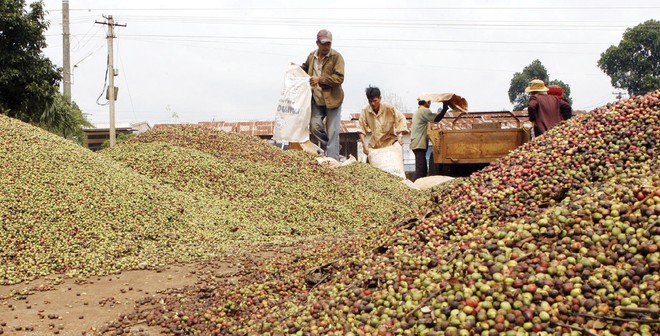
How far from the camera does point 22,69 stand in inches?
729

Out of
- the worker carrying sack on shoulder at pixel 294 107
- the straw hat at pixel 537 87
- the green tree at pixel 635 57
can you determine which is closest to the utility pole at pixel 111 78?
the worker carrying sack on shoulder at pixel 294 107

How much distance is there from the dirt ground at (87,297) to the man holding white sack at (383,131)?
18.7 feet

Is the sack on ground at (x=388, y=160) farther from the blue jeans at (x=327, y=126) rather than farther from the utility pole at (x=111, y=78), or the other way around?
the utility pole at (x=111, y=78)

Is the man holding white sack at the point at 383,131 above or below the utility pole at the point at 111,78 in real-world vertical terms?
below

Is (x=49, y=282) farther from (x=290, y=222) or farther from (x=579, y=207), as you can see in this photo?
(x=579, y=207)

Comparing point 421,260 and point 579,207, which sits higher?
point 579,207

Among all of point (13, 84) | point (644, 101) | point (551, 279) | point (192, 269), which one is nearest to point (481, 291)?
point (551, 279)

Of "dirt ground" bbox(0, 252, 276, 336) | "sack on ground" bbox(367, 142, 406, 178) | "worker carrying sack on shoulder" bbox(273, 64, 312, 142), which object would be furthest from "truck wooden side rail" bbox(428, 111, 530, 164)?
"dirt ground" bbox(0, 252, 276, 336)

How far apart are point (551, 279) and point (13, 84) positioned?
18.3 m

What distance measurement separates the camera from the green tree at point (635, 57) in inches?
1465

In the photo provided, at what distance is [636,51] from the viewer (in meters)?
38.0

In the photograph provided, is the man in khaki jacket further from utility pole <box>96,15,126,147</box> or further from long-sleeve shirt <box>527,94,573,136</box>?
utility pole <box>96,15,126,147</box>

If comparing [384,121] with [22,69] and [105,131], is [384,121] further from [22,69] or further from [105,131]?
[105,131]

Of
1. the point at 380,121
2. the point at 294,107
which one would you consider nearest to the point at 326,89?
the point at 294,107
